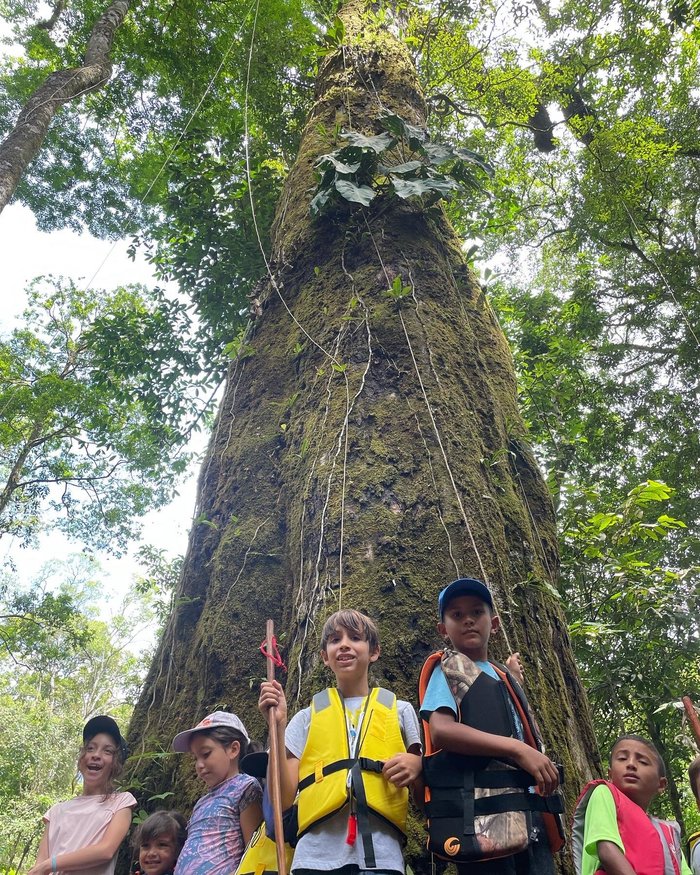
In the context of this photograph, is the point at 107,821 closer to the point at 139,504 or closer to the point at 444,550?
the point at 444,550

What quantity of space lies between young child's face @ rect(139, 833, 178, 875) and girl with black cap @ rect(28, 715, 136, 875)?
20cm

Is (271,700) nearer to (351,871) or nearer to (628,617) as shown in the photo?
(351,871)

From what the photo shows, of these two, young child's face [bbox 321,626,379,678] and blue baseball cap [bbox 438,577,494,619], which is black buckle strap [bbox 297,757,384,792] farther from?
blue baseball cap [bbox 438,577,494,619]

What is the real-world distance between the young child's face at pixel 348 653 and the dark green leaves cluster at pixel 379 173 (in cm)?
313

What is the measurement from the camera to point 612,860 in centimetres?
214

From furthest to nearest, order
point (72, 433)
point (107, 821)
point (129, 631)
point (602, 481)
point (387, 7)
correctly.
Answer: point (129, 631)
point (72, 433)
point (602, 481)
point (387, 7)
point (107, 821)

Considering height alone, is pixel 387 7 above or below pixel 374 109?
above

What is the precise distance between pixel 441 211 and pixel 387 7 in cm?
404

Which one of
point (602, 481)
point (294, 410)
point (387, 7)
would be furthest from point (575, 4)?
point (294, 410)

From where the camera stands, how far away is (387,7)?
23.9ft

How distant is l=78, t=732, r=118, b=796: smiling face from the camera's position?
3.15m

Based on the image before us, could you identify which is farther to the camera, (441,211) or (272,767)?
(441,211)

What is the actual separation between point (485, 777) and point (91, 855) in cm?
197

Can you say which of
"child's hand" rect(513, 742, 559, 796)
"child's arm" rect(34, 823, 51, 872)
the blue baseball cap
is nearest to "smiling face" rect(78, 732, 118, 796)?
"child's arm" rect(34, 823, 51, 872)
